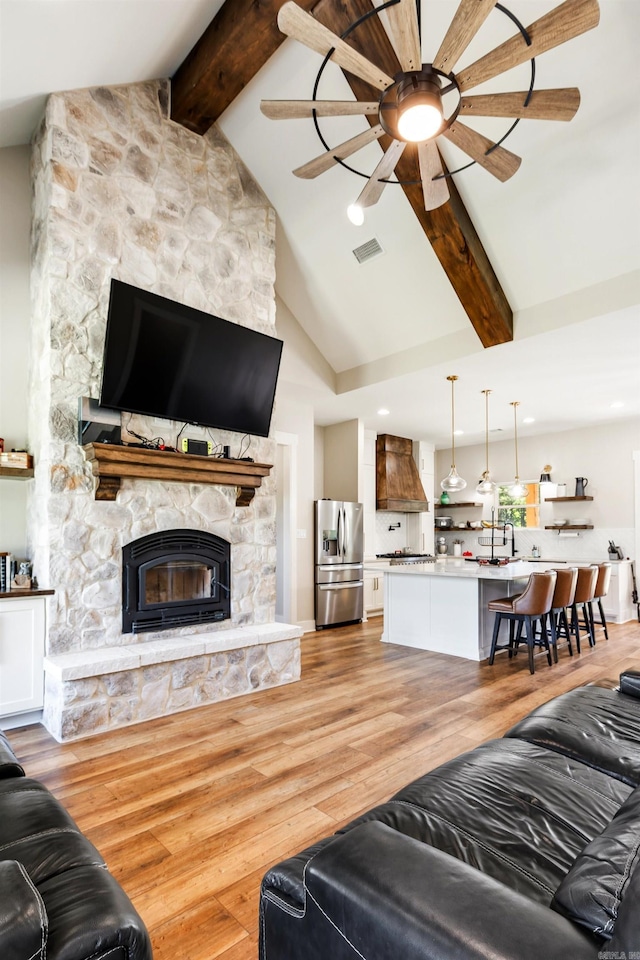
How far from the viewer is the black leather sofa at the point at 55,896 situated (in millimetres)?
869

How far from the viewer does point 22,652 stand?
10.8 ft

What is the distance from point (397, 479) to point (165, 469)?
17.7 ft

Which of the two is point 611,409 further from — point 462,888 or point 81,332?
point 462,888

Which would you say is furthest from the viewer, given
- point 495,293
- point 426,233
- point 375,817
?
point 495,293

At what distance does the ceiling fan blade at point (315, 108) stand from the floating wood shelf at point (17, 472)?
267cm

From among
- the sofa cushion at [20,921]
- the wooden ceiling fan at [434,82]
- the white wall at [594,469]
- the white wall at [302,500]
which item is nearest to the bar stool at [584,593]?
the white wall at [594,469]

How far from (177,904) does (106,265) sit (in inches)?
147

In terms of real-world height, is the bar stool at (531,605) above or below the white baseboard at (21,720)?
above

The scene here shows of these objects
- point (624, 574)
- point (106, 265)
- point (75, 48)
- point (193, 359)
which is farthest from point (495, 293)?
point (624, 574)

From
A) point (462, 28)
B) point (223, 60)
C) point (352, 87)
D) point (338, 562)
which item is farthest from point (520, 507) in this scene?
point (462, 28)

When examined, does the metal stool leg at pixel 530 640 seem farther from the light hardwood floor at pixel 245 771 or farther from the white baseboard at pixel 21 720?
the white baseboard at pixel 21 720

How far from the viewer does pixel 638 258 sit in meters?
3.97

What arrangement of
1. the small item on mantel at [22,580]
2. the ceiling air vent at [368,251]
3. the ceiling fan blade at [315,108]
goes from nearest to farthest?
the ceiling fan blade at [315,108], the small item on mantel at [22,580], the ceiling air vent at [368,251]

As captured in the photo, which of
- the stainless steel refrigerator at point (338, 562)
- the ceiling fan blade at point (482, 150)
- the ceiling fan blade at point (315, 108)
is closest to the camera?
the ceiling fan blade at point (315, 108)
